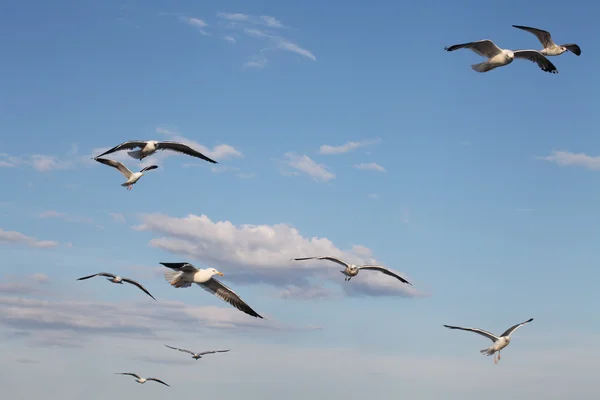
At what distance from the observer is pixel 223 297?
103 feet

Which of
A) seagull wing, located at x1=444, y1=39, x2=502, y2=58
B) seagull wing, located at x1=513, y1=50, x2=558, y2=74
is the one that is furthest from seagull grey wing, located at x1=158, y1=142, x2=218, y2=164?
seagull wing, located at x1=513, y1=50, x2=558, y2=74

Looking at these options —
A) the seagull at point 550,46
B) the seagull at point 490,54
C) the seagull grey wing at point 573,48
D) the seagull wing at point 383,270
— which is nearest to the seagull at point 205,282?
the seagull at point 490,54

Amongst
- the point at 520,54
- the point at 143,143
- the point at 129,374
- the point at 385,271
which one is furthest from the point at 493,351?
the point at 129,374

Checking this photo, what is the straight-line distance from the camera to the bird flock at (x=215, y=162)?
30.8 metres

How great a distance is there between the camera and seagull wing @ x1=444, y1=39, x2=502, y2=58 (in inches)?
1410

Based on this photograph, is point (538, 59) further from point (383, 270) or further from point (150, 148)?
point (150, 148)

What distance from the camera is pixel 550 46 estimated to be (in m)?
38.2

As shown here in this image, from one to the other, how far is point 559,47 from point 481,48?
4.72m

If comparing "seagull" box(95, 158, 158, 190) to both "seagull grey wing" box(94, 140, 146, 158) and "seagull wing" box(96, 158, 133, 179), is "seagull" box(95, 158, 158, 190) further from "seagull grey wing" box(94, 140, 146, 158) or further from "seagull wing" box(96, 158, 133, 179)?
"seagull grey wing" box(94, 140, 146, 158)

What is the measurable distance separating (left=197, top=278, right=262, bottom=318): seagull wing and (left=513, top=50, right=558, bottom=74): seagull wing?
19.0 metres

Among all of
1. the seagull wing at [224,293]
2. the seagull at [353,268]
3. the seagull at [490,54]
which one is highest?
the seagull at [490,54]

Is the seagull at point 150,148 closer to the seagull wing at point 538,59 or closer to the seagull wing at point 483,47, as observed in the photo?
the seagull wing at point 483,47

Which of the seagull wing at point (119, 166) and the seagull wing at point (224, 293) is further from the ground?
the seagull wing at point (119, 166)

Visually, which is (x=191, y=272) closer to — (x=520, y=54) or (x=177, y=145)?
(x=177, y=145)
